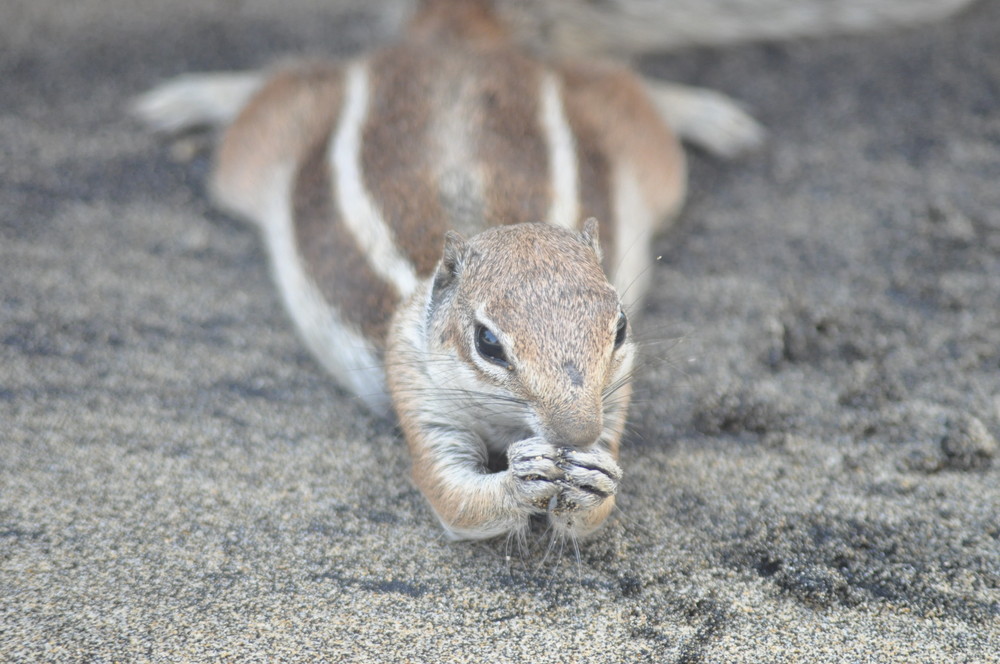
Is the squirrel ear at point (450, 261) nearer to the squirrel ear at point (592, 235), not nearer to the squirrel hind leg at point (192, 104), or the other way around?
the squirrel ear at point (592, 235)

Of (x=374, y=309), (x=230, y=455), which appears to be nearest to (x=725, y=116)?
(x=374, y=309)

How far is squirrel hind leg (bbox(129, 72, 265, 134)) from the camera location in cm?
390

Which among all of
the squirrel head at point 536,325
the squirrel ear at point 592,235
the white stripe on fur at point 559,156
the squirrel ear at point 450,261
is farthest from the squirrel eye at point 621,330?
the white stripe on fur at point 559,156

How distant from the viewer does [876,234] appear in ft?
11.1

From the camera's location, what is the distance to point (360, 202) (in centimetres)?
286

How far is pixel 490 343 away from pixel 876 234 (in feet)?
6.12

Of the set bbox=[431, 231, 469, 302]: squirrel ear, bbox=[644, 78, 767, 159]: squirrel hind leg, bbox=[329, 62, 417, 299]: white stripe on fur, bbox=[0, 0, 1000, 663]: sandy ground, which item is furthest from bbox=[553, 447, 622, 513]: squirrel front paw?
bbox=[644, 78, 767, 159]: squirrel hind leg

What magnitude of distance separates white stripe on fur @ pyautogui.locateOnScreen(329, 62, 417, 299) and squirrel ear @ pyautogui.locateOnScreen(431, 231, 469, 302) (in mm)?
258

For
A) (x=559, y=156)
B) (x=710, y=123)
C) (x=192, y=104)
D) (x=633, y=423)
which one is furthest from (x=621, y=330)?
(x=192, y=104)

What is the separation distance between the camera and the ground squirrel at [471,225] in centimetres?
211

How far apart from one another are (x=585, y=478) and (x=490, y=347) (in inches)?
13.8

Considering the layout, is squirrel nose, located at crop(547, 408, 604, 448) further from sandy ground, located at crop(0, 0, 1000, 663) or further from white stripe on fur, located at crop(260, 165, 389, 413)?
white stripe on fur, located at crop(260, 165, 389, 413)

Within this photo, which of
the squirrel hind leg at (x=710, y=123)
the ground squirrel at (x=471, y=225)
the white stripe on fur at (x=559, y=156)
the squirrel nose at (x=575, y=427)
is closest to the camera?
the squirrel nose at (x=575, y=427)

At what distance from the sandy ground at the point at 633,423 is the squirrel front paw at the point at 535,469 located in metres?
0.25
